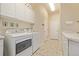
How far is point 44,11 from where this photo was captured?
4.74m

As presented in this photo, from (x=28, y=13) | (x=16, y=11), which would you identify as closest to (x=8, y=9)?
(x=16, y=11)

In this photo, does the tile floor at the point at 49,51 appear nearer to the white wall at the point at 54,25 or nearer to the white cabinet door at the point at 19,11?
the white wall at the point at 54,25

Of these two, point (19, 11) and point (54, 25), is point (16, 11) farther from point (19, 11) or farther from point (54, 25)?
point (54, 25)

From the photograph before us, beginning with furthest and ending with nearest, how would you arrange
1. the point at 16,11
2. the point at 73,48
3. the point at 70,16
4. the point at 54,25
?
1. the point at 54,25
2. the point at 70,16
3. the point at 16,11
4. the point at 73,48

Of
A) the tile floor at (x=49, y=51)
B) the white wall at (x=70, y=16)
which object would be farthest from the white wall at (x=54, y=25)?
the white wall at (x=70, y=16)

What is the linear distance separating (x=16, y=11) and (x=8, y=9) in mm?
386

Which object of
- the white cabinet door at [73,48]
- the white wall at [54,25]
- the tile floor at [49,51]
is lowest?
the tile floor at [49,51]

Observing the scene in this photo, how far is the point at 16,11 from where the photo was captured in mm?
2633

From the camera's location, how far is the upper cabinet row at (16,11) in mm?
2117

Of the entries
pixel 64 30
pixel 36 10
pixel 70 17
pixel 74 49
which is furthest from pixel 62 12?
pixel 74 49

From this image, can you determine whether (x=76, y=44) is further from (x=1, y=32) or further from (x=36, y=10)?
(x=36, y=10)

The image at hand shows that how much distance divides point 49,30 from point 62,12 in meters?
2.12

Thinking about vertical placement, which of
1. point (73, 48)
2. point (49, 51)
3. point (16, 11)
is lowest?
point (49, 51)

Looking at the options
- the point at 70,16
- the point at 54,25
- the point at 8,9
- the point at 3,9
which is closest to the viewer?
the point at 3,9
